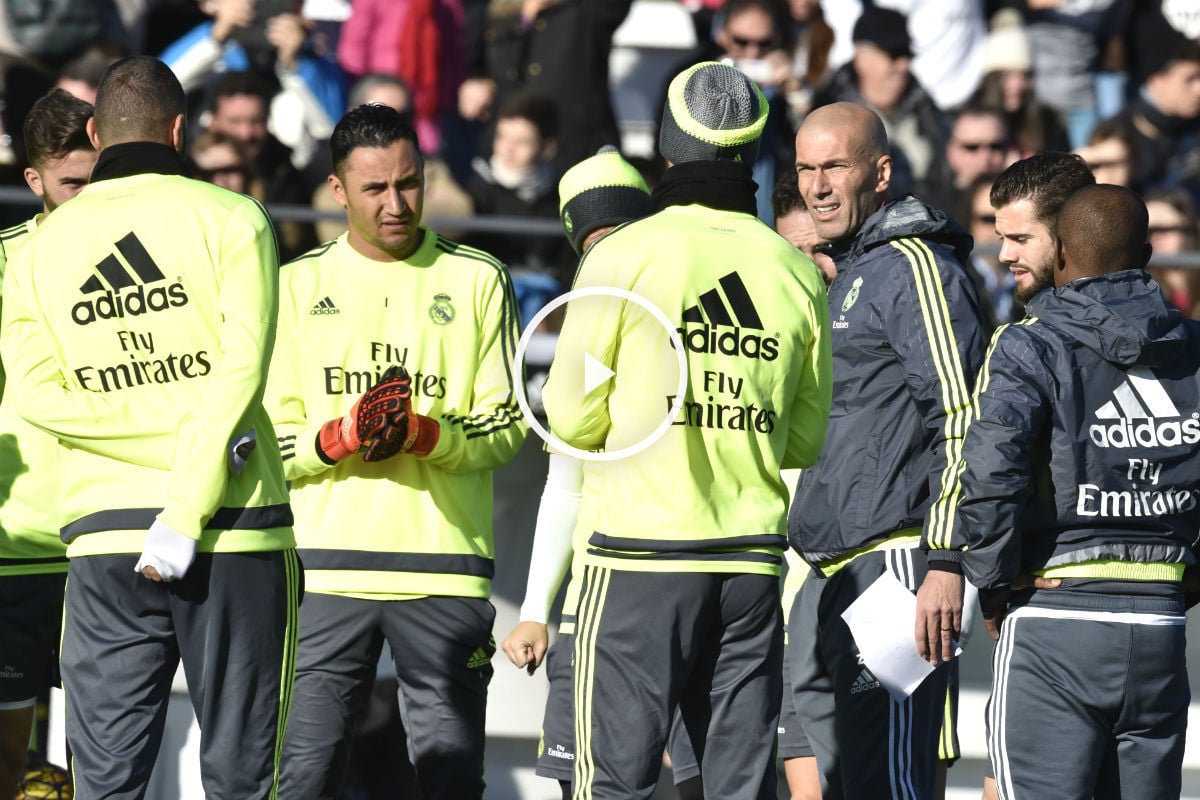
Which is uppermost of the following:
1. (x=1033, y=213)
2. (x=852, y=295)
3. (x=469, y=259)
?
(x=1033, y=213)

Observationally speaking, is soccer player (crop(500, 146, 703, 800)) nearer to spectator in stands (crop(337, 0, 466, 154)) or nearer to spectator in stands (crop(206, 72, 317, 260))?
spectator in stands (crop(206, 72, 317, 260))

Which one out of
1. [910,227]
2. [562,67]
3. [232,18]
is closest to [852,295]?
[910,227]

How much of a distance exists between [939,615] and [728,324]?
3.33 ft

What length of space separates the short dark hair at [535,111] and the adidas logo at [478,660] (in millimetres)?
4135

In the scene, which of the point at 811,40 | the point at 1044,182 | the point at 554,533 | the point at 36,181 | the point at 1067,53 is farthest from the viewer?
the point at 1067,53

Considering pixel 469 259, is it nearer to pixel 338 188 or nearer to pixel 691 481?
pixel 338 188

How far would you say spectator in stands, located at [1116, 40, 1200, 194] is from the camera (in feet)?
33.4

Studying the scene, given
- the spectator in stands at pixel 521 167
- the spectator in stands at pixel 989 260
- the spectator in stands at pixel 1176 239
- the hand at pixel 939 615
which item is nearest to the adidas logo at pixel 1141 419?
the hand at pixel 939 615

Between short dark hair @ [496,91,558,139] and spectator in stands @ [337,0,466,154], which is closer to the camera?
short dark hair @ [496,91,558,139]

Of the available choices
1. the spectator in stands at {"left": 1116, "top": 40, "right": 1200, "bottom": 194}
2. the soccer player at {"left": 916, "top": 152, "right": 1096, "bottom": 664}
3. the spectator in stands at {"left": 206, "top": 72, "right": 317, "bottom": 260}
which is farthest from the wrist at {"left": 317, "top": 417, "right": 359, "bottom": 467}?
the spectator in stands at {"left": 1116, "top": 40, "right": 1200, "bottom": 194}

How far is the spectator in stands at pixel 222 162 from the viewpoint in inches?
346

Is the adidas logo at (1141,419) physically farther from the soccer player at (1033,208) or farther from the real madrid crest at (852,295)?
the real madrid crest at (852,295)

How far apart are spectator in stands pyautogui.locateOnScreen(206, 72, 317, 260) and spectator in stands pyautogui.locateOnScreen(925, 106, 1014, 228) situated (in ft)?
10.8

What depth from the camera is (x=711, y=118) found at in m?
5.02
